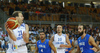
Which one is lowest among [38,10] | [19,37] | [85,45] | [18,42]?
[38,10]

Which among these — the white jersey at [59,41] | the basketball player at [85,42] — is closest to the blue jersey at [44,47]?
the white jersey at [59,41]

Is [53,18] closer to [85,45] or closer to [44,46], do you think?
[44,46]

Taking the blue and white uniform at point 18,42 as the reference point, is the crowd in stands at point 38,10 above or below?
below

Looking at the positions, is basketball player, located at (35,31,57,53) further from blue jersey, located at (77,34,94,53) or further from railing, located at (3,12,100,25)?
railing, located at (3,12,100,25)

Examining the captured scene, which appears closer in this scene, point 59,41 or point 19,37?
point 19,37

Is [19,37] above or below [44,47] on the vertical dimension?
above

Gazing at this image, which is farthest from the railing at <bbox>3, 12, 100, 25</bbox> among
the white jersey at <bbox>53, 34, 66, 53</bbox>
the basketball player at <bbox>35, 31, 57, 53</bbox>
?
the basketball player at <bbox>35, 31, 57, 53</bbox>

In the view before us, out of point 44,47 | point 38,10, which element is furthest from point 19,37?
point 38,10

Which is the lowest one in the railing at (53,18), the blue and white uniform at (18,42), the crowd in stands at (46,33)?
the crowd in stands at (46,33)

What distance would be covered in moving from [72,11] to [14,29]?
15.9m

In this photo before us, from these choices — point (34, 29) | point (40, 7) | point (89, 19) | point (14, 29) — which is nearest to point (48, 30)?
point (34, 29)

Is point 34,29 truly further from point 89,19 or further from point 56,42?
point 56,42

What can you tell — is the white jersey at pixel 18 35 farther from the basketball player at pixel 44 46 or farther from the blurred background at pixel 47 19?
the blurred background at pixel 47 19

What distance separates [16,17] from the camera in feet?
13.9
